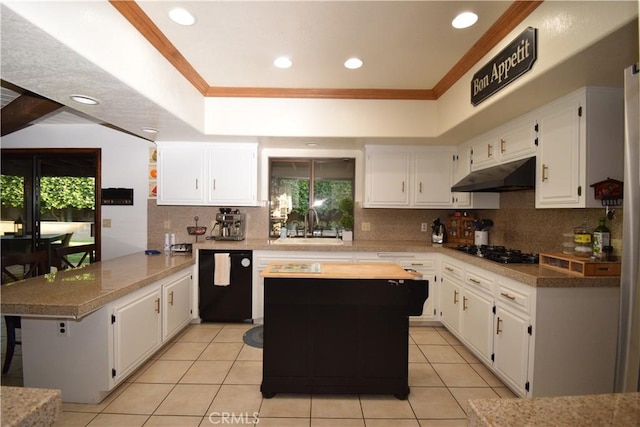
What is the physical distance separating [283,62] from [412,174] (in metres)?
2.10

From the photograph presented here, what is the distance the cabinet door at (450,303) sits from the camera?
3131 millimetres

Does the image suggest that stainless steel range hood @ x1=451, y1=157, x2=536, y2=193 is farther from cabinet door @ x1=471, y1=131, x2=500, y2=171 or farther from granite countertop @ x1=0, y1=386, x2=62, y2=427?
granite countertop @ x1=0, y1=386, x2=62, y2=427

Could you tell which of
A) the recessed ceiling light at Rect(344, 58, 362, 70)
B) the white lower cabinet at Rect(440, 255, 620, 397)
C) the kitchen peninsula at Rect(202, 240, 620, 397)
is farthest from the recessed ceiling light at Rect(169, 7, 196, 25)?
the white lower cabinet at Rect(440, 255, 620, 397)

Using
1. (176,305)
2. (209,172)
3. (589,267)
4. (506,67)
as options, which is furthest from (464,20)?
(176,305)

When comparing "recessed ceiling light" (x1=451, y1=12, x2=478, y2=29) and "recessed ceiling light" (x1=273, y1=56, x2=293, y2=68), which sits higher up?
"recessed ceiling light" (x1=451, y1=12, x2=478, y2=29)

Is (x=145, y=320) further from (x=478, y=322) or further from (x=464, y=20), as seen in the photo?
(x=464, y=20)

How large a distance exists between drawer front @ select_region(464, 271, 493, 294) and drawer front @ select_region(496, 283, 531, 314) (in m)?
0.13

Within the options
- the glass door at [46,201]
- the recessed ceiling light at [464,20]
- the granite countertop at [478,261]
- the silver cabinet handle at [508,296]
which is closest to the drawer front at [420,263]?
the granite countertop at [478,261]

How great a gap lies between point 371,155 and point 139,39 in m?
2.64

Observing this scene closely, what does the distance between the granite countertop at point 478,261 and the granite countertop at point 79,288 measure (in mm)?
845

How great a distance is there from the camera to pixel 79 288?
2.16 meters

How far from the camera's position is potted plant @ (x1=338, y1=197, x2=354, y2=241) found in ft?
13.7

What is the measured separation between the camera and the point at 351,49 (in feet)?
8.09

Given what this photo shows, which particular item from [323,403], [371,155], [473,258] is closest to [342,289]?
[323,403]
